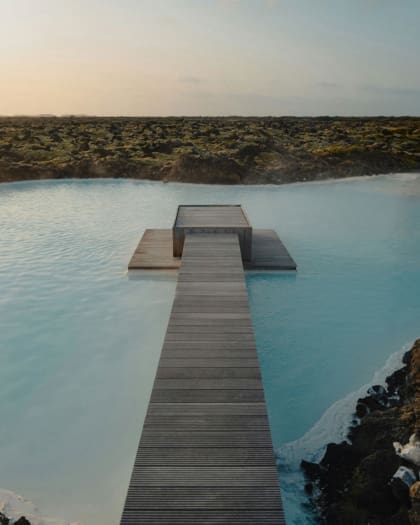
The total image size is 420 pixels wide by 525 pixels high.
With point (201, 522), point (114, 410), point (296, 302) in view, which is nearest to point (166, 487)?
point (201, 522)

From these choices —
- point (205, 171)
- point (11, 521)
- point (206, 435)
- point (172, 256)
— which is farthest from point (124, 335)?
point (205, 171)

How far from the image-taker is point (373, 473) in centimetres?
402

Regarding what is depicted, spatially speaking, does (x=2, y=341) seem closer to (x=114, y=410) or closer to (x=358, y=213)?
(x=114, y=410)

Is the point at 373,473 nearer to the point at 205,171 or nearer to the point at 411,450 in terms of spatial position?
the point at 411,450

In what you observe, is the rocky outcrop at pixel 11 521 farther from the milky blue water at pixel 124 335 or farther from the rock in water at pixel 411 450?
the rock in water at pixel 411 450

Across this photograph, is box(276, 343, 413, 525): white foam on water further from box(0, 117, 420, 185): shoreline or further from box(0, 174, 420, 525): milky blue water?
box(0, 117, 420, 185): shoreline

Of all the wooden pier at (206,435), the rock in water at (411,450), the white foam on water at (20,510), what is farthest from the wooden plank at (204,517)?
the rock in water at (411,450)

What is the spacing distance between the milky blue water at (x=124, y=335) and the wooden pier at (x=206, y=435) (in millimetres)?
1030

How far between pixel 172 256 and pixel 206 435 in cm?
632

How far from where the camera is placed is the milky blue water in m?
4.64

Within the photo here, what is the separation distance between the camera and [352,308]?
26.1 feet

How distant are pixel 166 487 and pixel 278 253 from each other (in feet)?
23.4

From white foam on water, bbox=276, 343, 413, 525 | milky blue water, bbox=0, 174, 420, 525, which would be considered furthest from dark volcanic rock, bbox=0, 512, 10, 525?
white foam on water, bbox=276, 343, 413, 525

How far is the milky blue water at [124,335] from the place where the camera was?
464cm
